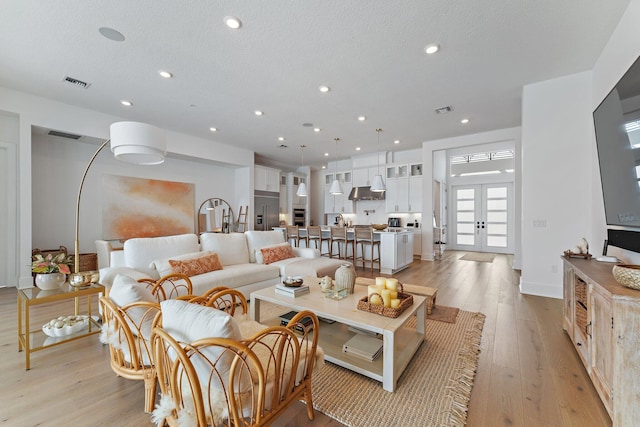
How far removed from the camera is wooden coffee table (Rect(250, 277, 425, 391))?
175 centimetres

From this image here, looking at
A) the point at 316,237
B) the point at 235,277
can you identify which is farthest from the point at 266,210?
the point at 235,277

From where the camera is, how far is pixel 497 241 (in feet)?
26.8

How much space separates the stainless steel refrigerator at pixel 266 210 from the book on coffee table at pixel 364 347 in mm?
5956

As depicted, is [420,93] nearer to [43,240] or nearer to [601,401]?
[601,401]

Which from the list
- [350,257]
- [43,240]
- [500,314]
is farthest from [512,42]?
[43,240]

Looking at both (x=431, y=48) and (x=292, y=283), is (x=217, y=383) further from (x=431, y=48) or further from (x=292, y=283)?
(x=431, y=48)

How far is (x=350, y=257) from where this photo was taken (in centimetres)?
614

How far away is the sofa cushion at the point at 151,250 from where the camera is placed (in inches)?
119

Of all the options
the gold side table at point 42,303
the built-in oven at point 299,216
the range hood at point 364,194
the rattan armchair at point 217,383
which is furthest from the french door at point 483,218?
the gold side table at point 42,303

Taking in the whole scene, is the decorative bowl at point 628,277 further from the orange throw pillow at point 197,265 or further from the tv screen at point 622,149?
the orange throw pillow at point 197,265

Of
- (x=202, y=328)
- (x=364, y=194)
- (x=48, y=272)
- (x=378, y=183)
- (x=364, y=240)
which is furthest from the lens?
(x=364, y=194)

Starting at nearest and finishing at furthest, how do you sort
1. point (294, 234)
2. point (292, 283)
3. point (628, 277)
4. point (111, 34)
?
point (628, 277)
point (292, 283)
point (111, 34)
point (294, 234)

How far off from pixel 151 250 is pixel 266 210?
16.4 feet

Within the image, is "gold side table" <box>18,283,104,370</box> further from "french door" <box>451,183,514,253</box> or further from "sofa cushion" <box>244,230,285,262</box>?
"french door" <box>451,183,514,253</box>
